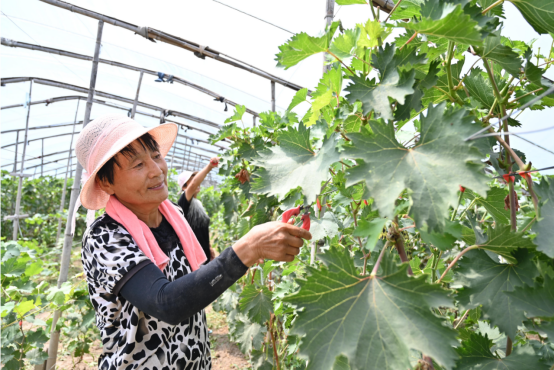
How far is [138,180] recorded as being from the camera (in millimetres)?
1481

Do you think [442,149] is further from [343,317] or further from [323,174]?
[343,317]

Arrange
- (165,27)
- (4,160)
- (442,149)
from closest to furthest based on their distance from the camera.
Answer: (442,149) < (165,27) < (4,160)

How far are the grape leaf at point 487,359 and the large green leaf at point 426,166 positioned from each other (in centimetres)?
39

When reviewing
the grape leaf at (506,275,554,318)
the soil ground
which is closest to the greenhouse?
the grape leaf at (506,275,554,318)

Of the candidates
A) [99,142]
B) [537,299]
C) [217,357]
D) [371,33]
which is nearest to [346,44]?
[371,33]

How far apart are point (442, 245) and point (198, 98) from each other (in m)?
9.09

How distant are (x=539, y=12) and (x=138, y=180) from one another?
139 cm

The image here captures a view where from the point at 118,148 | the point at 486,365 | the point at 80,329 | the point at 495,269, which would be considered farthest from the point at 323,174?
the point at 80,329

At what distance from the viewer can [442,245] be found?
2.29 ft

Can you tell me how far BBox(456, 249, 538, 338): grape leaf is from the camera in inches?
27.9

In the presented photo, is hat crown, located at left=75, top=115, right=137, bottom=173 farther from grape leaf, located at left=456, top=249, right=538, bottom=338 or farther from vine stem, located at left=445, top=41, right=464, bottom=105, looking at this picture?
grape leaf, located at left=456, top=249, right=538, bottom=338

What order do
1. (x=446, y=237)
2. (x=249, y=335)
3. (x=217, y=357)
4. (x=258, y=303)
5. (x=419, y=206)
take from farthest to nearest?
(x=217, y=357) < (x=249, y=335) < (x=258, y=303) < (x=446, y=237) < (x=419, y=206)

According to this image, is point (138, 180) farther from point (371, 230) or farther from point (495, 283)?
point (495, 283)

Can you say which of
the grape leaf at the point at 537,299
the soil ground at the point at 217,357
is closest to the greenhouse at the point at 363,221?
the grape leaf at the point at 537,299
